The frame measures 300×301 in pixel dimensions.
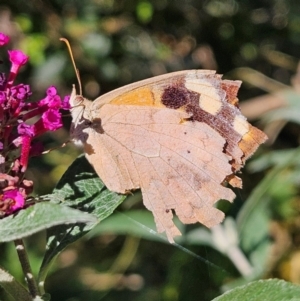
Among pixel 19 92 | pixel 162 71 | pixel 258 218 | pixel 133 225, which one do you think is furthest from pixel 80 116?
pixel 162 71

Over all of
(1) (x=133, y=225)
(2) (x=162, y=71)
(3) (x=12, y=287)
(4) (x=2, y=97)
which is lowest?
(1) (x=133, y=225)

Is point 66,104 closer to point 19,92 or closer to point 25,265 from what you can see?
point 19,92

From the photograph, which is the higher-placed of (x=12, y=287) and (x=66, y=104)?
(x=66, y=104)

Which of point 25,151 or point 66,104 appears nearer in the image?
point 25,151

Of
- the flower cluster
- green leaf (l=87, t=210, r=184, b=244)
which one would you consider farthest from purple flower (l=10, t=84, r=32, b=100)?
green leaf (l=87, t=210, r=184, b=244)

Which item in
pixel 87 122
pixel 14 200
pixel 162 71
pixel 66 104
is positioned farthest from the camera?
pixel 162 71

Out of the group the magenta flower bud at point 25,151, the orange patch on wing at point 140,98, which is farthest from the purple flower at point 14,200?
the orange patch on wing at point 140,98

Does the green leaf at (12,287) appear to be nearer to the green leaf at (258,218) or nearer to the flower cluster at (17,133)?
the flower cluster at (17,133)
